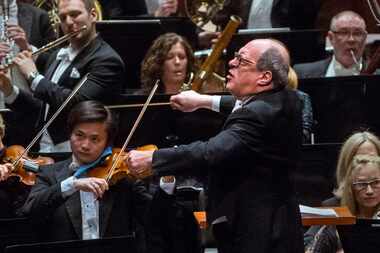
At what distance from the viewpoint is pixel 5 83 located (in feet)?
20.6

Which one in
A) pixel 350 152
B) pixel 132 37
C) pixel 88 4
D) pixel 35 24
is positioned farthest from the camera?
pixel 35 24

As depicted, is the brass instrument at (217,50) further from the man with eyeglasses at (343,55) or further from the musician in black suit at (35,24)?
the musician in black suit at (35,24)

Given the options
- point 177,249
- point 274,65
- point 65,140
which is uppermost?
point 274,65

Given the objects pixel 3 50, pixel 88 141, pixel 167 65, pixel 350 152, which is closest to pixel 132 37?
pixel 167 65

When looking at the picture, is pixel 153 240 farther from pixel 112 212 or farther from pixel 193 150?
pixel 193 150

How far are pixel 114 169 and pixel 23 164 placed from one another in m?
0.54

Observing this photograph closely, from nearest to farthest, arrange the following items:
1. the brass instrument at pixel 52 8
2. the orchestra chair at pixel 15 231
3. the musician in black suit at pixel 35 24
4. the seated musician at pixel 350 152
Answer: the orchestra chair at pixel 15 231 → the seated musician at pixel 350 152 → the musician in black suit at pixel 35 24 → the brass instrument at pixel 52 8

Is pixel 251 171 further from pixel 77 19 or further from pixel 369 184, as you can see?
pixel 77 19

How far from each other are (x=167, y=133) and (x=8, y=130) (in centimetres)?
103

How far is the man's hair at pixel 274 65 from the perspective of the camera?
4.57m

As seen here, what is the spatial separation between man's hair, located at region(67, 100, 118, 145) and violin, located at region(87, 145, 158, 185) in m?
0.16

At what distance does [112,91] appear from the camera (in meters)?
6.04

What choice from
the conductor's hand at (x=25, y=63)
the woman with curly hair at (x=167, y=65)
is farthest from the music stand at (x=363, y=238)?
the conductor's hand at (x=25, y=63)

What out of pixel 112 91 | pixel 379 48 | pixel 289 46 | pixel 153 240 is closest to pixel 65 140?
pixel 112 91
